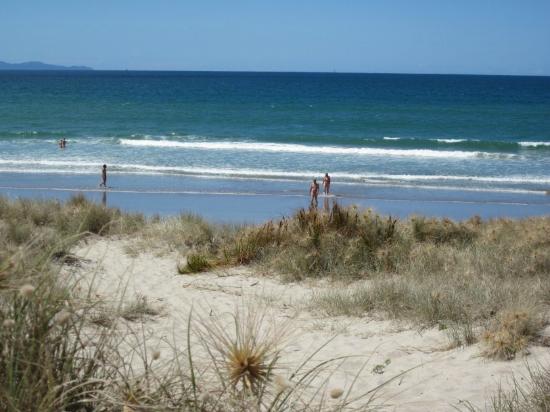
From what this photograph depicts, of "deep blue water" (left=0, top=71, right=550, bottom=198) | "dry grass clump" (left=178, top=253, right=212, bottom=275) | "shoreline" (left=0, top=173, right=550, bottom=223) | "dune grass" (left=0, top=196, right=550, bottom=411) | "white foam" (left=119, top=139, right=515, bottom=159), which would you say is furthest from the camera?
"white foam" (left=119, top=139, right=515, bottom=159)

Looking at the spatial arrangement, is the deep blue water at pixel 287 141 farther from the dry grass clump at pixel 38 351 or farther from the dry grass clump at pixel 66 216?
the dry grass clump at pixel 38 351

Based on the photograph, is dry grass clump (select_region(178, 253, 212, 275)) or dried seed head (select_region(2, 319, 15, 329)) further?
dry grass clump (select_region(178, 253, 212, 275))

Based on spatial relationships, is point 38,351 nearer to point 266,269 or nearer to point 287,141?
point 266,269

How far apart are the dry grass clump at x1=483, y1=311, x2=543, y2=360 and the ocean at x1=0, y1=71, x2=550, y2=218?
45.4 feet

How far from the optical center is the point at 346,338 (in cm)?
736

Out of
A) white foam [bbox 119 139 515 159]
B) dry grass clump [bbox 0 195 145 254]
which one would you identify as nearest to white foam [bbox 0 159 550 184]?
white foam [bbox 119 139 515 159]

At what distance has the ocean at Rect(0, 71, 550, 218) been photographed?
985 inches

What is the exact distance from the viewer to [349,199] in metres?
23.0

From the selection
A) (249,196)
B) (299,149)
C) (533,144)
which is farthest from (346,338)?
(533,144)

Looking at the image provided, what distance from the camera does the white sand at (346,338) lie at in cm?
563

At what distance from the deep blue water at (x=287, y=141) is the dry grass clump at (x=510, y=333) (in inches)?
721

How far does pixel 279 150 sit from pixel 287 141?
4.92m

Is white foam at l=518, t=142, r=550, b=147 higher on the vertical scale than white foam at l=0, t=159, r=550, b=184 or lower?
higher

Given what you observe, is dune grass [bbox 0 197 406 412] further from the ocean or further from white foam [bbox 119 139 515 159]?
white foam [bbox 119 139 515 159]
